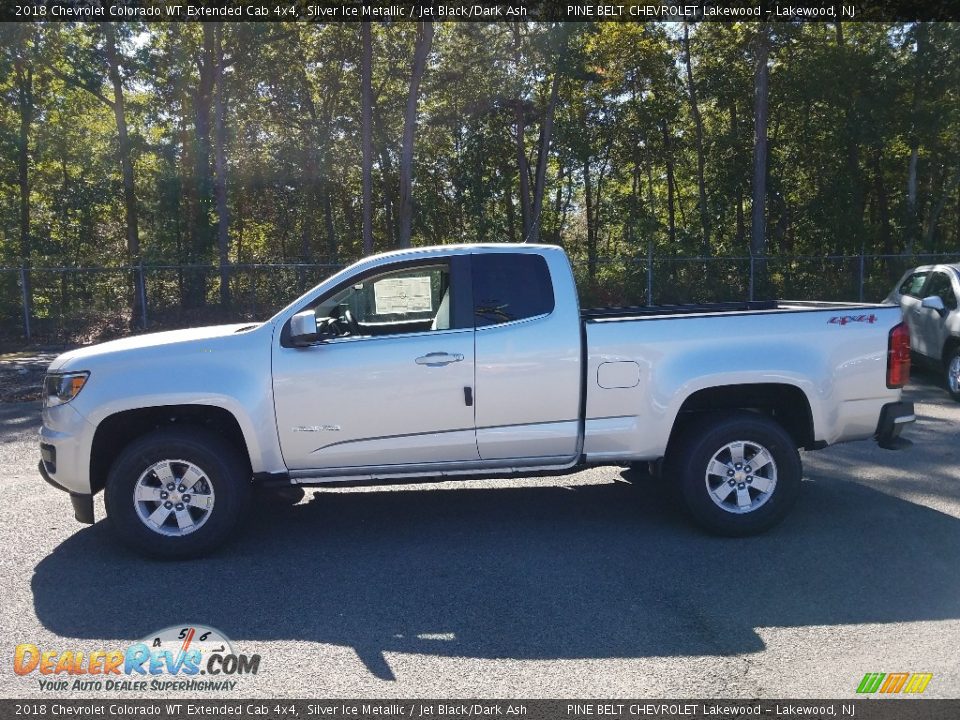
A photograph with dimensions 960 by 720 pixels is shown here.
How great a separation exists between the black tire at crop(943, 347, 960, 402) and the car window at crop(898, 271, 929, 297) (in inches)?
56.3

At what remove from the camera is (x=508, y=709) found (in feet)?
11.9

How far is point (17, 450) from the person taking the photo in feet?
29.1

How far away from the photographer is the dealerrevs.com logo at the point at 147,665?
3938 millimetres

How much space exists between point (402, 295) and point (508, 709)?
3734 mm

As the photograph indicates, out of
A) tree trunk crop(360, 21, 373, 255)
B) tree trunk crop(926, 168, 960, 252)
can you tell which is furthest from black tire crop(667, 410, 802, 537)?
tree trunk crop(926, 168, 960, 252)

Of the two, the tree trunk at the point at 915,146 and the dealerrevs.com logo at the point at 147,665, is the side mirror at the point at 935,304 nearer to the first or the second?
the dealerrevs.com logo at the point at 147,665

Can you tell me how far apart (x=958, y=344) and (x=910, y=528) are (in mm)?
5800

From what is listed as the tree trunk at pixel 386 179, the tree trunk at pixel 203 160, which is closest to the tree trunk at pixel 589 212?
the tree trunk at pixel 386 179

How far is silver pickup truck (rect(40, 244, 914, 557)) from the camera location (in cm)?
549

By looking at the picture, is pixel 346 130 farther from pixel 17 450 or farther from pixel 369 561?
pixel 369 561

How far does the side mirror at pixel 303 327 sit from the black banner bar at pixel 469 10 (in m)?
17.4

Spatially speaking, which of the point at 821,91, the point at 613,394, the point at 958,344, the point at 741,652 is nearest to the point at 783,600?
the point at 741,652

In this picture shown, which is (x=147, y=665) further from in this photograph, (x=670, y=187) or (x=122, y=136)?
(x=670, y=187)

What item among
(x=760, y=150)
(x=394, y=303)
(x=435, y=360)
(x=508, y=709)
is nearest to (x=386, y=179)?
(x=760, y=150)
